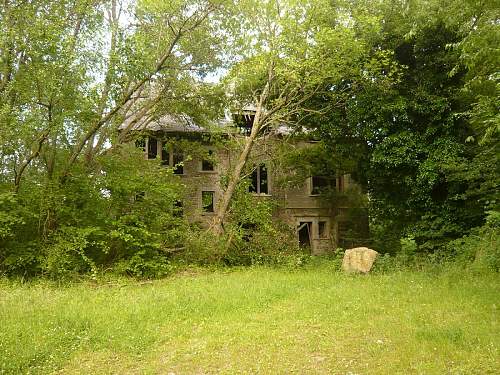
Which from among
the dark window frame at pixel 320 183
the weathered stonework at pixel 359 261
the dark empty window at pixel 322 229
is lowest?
the weathered stonework at pixel 359 261

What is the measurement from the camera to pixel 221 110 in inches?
786

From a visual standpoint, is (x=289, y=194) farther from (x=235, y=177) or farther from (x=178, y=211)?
(x=178, y=211)

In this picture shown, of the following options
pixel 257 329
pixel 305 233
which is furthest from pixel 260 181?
pixel 257 329

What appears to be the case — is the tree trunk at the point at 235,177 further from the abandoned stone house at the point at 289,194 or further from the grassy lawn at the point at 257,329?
the abandoned stone house at the point at 289,194

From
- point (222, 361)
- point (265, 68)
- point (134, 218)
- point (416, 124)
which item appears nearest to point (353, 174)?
point (416, 124)

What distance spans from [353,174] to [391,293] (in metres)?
13.0

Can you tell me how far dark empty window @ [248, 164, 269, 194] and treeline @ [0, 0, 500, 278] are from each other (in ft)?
20.7

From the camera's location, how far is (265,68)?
1706 cm

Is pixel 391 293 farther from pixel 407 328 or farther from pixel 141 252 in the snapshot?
pixel 141 252

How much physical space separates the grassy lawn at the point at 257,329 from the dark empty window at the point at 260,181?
1550cm

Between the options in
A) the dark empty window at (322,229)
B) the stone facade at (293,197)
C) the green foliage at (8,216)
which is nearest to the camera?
the green foliage at (8,216)

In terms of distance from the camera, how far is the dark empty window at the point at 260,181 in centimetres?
2647

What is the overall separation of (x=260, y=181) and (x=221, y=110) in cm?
755

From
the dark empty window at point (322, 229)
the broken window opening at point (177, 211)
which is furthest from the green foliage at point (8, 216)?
the dark empty window at point (322, 229)
